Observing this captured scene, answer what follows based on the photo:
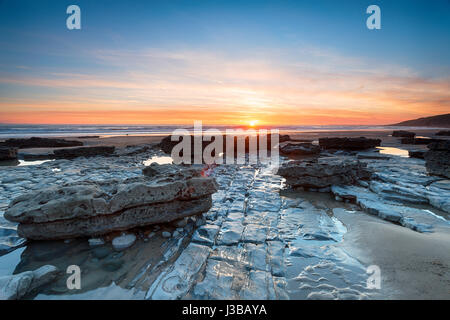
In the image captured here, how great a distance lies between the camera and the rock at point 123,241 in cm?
303

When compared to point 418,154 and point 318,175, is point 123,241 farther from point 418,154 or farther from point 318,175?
point 418,154

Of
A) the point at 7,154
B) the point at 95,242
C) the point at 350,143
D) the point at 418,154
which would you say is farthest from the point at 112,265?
the point at 350,143

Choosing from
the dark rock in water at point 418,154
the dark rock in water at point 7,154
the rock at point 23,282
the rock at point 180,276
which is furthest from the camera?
the dark rock in water at point 418,154

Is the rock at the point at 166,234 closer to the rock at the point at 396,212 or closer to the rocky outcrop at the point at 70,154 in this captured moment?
the rock at the point at 396,212

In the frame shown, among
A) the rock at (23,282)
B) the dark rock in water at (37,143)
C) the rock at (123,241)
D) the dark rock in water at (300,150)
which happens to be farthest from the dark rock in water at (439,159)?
the dark rock in water at (37,143)

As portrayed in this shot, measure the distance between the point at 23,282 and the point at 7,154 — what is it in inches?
497

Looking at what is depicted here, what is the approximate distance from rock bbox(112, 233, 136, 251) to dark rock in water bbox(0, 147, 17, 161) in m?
12.3

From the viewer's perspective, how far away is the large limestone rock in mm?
2955

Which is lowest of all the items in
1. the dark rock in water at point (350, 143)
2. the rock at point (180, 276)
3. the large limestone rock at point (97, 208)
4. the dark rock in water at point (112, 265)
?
the rock at point (180, 276)

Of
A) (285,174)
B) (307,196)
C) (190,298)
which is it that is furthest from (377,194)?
(190,298)

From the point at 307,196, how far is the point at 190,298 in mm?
4374

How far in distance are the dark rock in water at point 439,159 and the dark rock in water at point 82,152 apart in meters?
15.6

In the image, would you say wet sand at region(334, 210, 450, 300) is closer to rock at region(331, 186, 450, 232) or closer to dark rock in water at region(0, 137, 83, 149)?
rock at region(331, 186, 450, 232)

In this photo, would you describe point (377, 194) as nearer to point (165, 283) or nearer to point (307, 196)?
point (307, 196)
